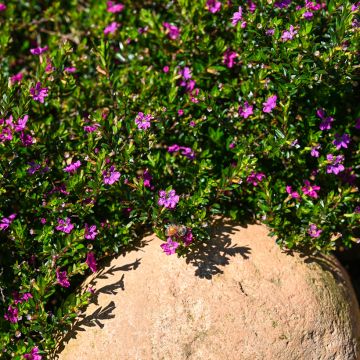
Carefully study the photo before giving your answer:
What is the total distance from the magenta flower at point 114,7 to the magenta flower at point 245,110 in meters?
1.52

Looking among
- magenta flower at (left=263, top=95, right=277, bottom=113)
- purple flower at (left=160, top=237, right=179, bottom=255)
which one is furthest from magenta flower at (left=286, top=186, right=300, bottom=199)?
purple flower at (left=160, top=237, right=179, bottom=255)

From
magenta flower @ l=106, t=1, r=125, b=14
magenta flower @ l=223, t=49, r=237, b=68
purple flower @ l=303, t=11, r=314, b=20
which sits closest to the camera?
purple flower @ l=303, t=11, r=314, b=20

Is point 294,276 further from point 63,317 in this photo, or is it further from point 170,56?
point 170,56

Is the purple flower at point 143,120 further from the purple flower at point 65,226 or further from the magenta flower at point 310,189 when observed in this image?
the magenta flower at point 310,189

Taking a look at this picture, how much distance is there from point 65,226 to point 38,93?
35.3 inches

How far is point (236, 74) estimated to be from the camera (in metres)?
3.85

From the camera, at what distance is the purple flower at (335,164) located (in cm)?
327

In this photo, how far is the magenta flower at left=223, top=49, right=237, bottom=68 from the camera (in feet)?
12.2

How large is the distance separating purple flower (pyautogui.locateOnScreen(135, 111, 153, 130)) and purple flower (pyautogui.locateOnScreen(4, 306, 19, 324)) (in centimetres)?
130

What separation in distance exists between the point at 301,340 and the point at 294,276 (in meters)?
0.37

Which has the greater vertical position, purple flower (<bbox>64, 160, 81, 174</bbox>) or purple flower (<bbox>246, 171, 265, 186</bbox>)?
purple flower (<bbox>64, 160, 81, 174</bbox>)

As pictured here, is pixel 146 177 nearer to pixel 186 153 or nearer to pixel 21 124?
pixel 186 153

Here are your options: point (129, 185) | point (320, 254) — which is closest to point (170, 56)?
point (129, 185)

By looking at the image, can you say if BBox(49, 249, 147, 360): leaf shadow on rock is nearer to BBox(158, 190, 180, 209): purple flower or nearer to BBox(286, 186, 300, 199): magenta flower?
BBox(158, 190, 180, 209): purple flower
